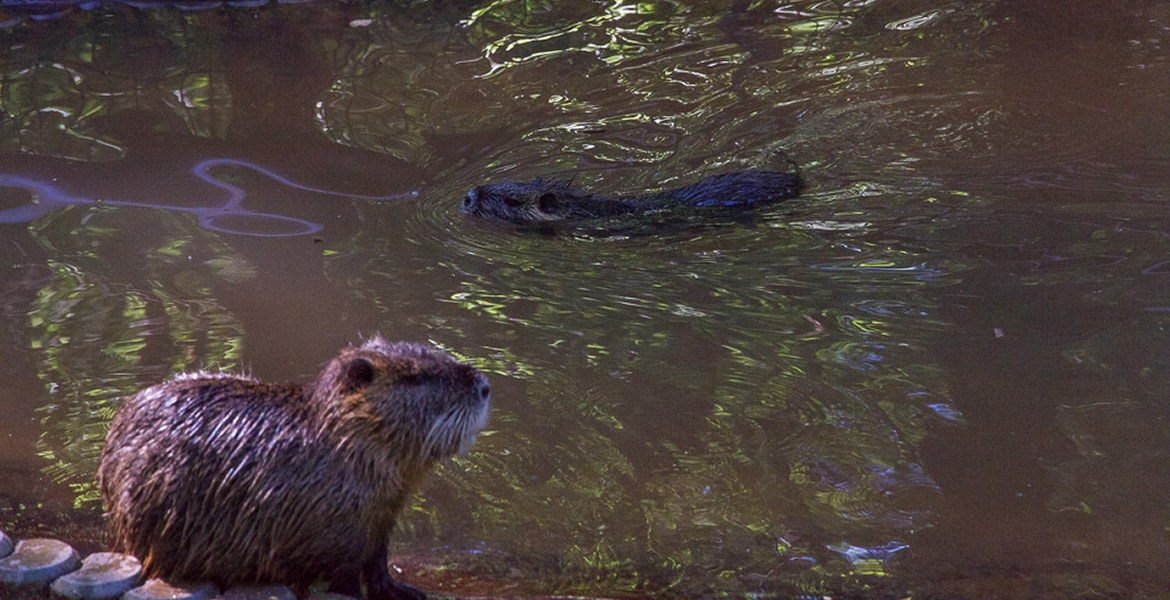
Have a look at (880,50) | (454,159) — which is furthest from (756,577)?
(880,50)

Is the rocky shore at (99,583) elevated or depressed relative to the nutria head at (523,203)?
depressed

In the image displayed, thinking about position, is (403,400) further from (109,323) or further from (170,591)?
(109,323)

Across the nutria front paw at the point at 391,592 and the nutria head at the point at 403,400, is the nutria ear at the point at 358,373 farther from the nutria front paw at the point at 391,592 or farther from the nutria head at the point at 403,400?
the nutria front paw at the point at 391,592

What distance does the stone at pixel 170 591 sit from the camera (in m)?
2.90

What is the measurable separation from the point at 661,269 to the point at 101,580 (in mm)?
2954

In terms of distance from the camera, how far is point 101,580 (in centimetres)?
293

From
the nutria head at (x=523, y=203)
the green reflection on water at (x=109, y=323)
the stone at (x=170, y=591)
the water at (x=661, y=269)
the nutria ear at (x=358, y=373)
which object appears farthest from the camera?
the nutria head at (x=523, y=203)

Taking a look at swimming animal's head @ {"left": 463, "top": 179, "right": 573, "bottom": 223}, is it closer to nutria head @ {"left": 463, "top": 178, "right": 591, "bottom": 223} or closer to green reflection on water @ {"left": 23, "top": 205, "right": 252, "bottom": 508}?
nutria head @ {"left": 463, "top": 178, "right": 591, "bottom": 223}

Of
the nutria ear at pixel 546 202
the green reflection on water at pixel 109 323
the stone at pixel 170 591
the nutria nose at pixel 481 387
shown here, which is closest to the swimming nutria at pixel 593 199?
the nutria ear at pixel 546 202

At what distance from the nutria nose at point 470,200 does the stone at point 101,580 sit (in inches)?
131

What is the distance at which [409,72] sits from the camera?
25.4 ft

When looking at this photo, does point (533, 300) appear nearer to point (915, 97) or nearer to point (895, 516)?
point (895, 516)

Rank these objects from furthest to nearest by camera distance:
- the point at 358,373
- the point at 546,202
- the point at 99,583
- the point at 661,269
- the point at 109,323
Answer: the point at 546,202 → the point at 661,269 → the point at 109,323 → the point at 99,583 → the point at 358,373

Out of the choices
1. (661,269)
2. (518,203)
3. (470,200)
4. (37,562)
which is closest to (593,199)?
(518,203)
